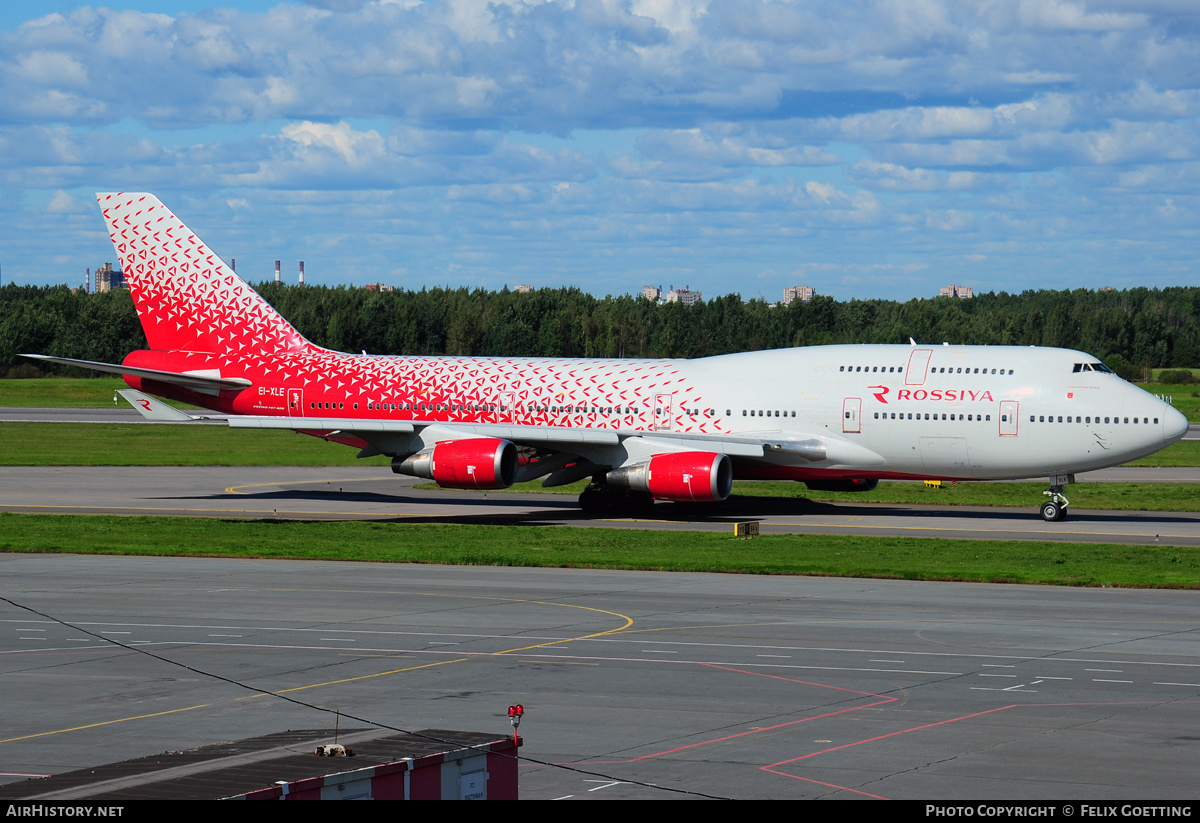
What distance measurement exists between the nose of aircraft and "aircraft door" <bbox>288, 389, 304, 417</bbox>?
3200 centimetres

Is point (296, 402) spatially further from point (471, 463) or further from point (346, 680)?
point (346, 680)

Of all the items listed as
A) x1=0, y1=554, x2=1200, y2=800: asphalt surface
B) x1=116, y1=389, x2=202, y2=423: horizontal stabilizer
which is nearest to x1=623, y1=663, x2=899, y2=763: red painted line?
x1=0, y1=554, x2=1200, y2=800: asphalt surface

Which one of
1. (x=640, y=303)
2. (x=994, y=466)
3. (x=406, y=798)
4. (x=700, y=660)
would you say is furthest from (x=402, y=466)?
(x=640, y=303)

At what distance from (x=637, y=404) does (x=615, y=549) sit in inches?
460

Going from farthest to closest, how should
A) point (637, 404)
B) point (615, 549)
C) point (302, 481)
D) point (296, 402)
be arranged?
point (302, 481)
point (296, 402)
point (637, 404)
point (615, 549)

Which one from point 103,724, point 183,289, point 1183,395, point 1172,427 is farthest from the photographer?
point 1183,395

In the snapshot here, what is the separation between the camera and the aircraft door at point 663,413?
49.7m

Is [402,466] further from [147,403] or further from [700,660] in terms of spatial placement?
[700,660]

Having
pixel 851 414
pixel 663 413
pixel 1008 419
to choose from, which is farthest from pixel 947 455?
pixel 663 413

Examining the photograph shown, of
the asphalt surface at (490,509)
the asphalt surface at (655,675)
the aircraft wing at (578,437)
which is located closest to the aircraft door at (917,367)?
the aircraft wing at (578,437)

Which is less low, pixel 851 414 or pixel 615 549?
pixel 851 414

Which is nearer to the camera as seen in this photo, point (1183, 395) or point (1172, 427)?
point (1172, 427)

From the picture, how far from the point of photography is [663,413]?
163 feet

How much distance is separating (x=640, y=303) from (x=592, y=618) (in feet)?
561
